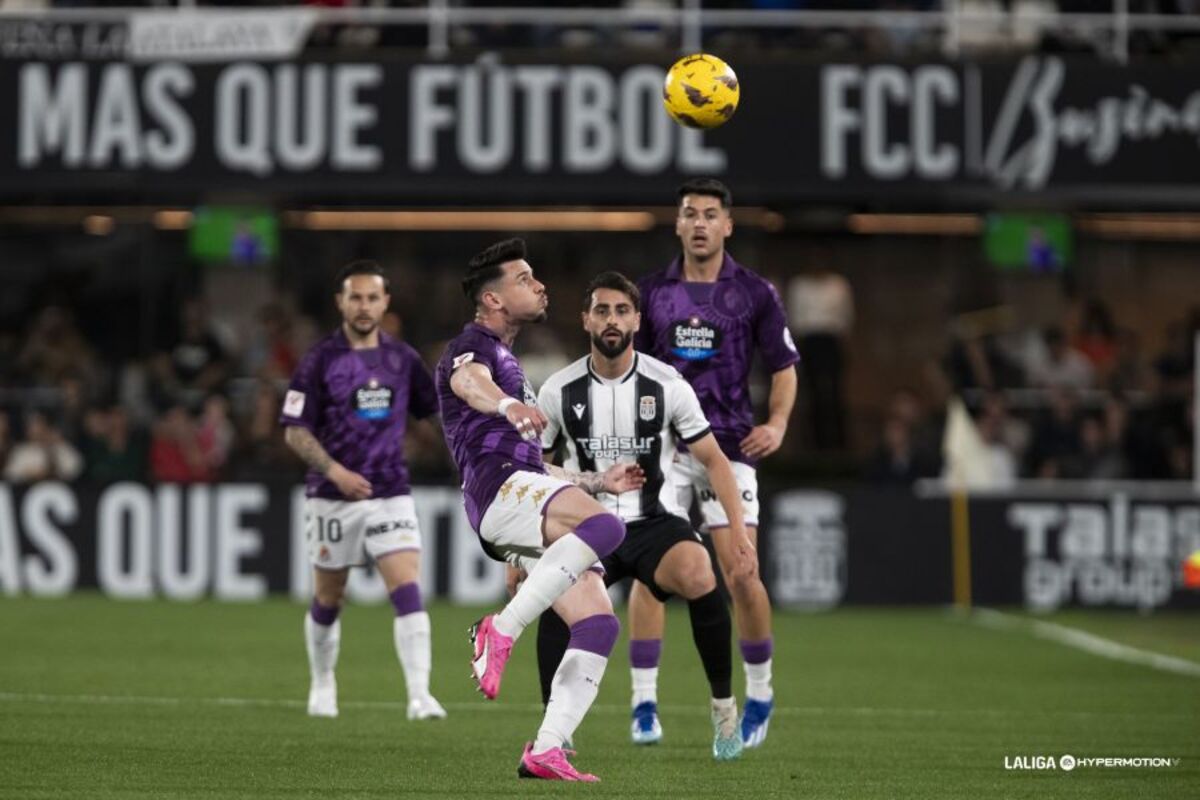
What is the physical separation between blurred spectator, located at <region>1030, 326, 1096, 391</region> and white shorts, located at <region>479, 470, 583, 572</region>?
1447 cm

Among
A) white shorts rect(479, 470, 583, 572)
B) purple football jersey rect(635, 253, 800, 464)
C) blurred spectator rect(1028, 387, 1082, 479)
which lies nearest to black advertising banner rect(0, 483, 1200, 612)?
blurred spectator rect(1028, 387, 1082, 479)

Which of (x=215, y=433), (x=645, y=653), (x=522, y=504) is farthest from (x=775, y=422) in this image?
(x=215, y=433)

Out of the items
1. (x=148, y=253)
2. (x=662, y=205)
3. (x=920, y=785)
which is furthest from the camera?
(x=148, y=253)

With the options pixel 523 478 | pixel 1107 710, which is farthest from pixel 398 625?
pixel 1107 710

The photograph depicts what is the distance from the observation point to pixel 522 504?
9.18 metres

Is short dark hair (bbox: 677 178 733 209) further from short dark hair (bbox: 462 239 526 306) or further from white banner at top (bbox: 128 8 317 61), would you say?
white banner at top (bbox: 128 8 317 61)

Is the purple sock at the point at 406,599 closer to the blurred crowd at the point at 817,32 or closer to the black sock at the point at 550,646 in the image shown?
the black sock at the point at 550,646

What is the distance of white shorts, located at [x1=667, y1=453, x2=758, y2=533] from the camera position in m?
10.9

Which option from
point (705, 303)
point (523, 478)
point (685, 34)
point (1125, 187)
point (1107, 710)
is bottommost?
point (1107, 710)

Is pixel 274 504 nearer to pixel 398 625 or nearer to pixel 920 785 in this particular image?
pixel 398 625

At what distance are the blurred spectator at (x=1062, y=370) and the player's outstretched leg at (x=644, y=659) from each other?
12.7 metres

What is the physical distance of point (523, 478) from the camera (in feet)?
30.4

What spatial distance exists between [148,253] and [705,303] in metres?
15.0

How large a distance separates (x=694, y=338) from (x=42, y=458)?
12.1 metres
